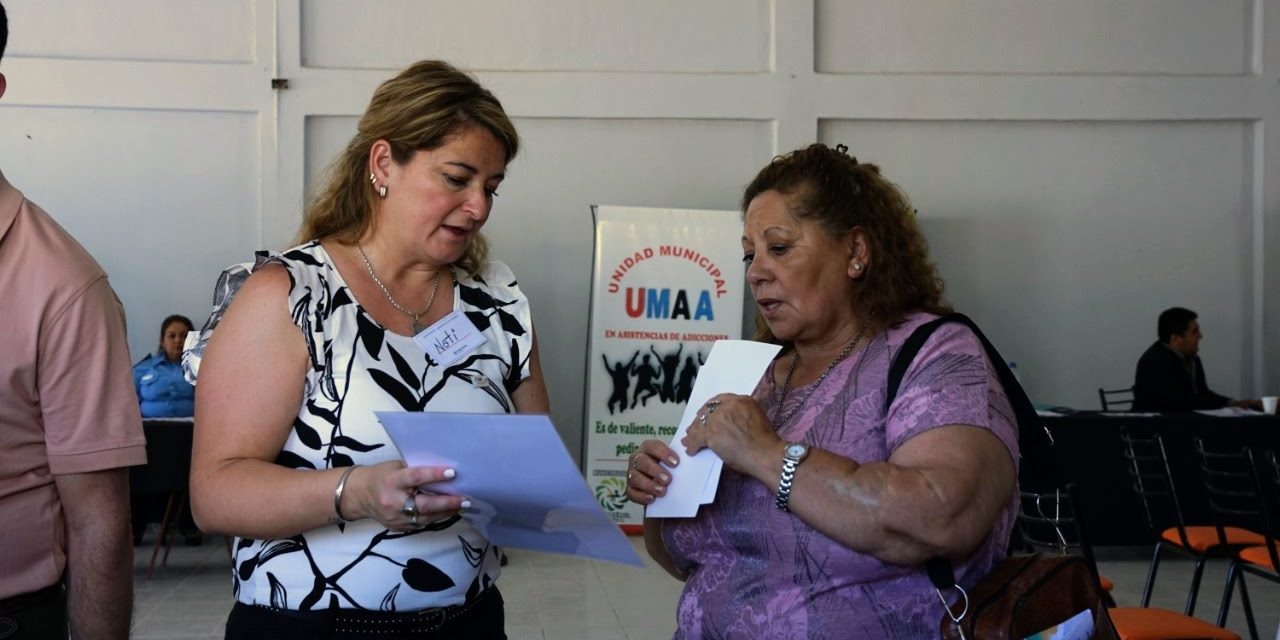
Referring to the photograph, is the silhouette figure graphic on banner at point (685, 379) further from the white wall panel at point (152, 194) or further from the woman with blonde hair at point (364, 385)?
the woman with blonde hair at point (364, 385)

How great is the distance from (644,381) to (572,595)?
2024 millimetres

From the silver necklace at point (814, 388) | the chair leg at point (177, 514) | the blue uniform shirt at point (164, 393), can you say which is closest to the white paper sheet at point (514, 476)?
the silver necklace at point (814, 388)

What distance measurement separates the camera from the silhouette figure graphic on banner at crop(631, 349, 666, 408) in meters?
8.12

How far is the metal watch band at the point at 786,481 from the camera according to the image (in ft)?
5.90

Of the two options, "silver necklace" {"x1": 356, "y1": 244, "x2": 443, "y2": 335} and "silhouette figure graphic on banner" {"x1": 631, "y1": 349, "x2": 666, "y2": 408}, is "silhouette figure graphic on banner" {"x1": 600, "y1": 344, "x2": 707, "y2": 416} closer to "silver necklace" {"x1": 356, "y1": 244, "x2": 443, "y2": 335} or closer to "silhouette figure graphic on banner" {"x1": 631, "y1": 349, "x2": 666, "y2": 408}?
"silhouette figure graphic on banner" {"x1": 631, "y1": 349, "x2": 666, "y2": 408}

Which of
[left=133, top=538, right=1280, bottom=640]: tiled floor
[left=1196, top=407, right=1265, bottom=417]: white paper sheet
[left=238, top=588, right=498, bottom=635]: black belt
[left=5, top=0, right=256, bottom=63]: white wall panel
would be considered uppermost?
[left=5, top=0, right=256, bottom=63]: white wall panel

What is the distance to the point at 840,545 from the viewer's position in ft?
6.00

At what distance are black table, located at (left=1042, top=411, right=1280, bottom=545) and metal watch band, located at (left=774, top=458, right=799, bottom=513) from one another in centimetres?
568

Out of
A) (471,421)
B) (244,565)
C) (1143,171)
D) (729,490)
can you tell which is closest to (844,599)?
(729,490)

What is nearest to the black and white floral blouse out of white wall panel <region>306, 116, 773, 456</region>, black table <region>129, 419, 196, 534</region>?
black table <region>129, 419, 196, 534</region>

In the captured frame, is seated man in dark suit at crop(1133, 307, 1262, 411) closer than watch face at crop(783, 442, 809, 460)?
No

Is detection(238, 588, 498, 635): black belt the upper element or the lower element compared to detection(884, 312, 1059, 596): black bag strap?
lower

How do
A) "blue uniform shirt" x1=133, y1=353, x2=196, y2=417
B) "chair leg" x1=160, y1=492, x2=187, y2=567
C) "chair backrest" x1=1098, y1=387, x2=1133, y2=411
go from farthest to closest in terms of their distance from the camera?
"chair backrest" x1=1098, y1=387, x2=1133, y2=411 < "blue uniform shirt" x1=133, y1=353, x2=196, y2=417 < "chair leg" x1=160, y1=492, x2=187, y2=567

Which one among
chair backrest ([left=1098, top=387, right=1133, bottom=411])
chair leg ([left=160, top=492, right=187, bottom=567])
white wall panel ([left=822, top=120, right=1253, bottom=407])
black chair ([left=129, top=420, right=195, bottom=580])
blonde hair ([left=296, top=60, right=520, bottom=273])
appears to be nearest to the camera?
blonde hair ([left=296, top=60, right=520, bottom=273])
